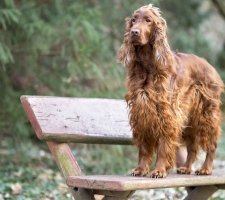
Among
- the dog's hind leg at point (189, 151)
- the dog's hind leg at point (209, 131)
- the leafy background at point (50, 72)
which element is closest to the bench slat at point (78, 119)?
the dog's hind leg at point (189, 151)

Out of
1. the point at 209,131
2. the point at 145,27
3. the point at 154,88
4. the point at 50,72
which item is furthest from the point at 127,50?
the point at 50,72

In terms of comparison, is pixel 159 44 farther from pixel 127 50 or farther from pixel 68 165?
pixel 68 165

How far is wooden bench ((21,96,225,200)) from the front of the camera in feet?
15.6

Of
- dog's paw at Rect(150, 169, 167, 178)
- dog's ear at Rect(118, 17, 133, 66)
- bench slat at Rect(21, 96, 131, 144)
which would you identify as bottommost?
dog's paw at Rect(150, 169, 167, 178)

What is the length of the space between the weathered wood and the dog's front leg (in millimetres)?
405

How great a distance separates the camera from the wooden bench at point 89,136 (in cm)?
475

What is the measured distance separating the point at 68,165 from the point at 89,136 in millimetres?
447

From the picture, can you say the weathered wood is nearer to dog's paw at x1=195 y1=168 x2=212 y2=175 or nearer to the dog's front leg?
the dog's front leg

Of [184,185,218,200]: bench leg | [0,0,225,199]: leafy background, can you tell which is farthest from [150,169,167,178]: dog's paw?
[0,0,225,199]: leafy background

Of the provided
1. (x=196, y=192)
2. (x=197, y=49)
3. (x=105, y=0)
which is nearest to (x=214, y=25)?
(x=197, y=49)

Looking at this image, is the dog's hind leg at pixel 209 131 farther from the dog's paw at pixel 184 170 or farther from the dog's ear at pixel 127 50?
the dog's ear at pixel 127 50

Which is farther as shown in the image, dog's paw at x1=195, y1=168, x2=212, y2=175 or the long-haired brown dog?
dog's paw at x1=195, y1=168, x2=212, y2=175

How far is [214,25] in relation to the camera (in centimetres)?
2392

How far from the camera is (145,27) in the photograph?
4922mm
